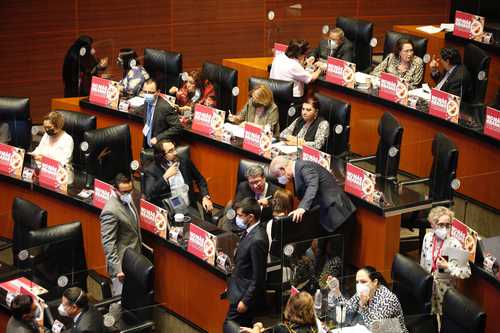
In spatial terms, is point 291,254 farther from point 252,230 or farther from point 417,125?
point 417,125

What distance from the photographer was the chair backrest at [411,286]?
6281 millimetres

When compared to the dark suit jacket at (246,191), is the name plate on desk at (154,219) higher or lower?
lower

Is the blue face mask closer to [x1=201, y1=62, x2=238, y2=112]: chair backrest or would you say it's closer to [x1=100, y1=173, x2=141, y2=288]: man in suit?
[x1=100, y1=173, x2=141, y2=288]: man in suit

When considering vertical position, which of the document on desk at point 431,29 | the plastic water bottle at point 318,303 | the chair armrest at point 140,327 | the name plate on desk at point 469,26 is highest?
the name plate on desk at point 469,26

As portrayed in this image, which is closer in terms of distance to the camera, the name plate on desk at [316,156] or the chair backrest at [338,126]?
the name plate on desk at [316,156]

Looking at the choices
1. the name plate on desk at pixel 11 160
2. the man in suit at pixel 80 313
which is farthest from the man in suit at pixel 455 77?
the man in suit at pixel 80 313

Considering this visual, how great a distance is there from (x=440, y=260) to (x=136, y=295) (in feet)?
6.47

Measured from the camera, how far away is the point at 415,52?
993cm

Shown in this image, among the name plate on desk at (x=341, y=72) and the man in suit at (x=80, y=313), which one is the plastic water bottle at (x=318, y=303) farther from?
the name plate on desk at (x=341, y=72)

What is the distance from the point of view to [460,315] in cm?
592

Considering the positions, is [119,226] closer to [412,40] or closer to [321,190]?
[321,190]

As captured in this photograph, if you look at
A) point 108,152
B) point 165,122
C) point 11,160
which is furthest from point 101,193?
point 165,122

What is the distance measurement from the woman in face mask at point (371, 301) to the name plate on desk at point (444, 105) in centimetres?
249

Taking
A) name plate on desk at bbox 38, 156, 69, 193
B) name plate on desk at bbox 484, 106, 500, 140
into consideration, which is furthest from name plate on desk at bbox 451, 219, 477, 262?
name plate on desk at bbox 38, 156, 69, 193
